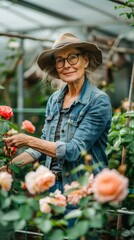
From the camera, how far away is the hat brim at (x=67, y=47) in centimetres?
283

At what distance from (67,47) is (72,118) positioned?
0.36 m

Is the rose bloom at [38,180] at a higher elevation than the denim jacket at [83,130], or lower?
lower

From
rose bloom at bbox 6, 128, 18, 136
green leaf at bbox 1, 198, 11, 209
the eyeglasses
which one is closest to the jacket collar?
the eyeglasses

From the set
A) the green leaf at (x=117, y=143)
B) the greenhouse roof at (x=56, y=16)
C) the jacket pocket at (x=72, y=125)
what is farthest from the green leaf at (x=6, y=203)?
the greenhouse roof at (x=56, y=16)

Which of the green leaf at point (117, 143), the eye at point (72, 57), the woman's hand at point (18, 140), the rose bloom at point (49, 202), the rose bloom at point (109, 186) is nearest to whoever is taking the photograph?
the rose bloom at point (109, 186)

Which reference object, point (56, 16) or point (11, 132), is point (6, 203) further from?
point (56, 16)

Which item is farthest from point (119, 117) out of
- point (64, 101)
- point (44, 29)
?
point (44, 29)

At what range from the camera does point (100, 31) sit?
10.5m

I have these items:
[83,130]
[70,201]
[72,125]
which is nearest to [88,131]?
[83,130]

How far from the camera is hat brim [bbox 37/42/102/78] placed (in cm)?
283

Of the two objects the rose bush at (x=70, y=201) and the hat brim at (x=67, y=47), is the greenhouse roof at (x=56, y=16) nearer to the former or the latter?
the hat brim at (x=67, y=47)

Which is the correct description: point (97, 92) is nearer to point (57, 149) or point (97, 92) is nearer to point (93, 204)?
point (57, 149)

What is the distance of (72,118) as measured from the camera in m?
2.78

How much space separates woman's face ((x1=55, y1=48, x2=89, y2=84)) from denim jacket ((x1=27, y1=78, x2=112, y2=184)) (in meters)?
0.07
